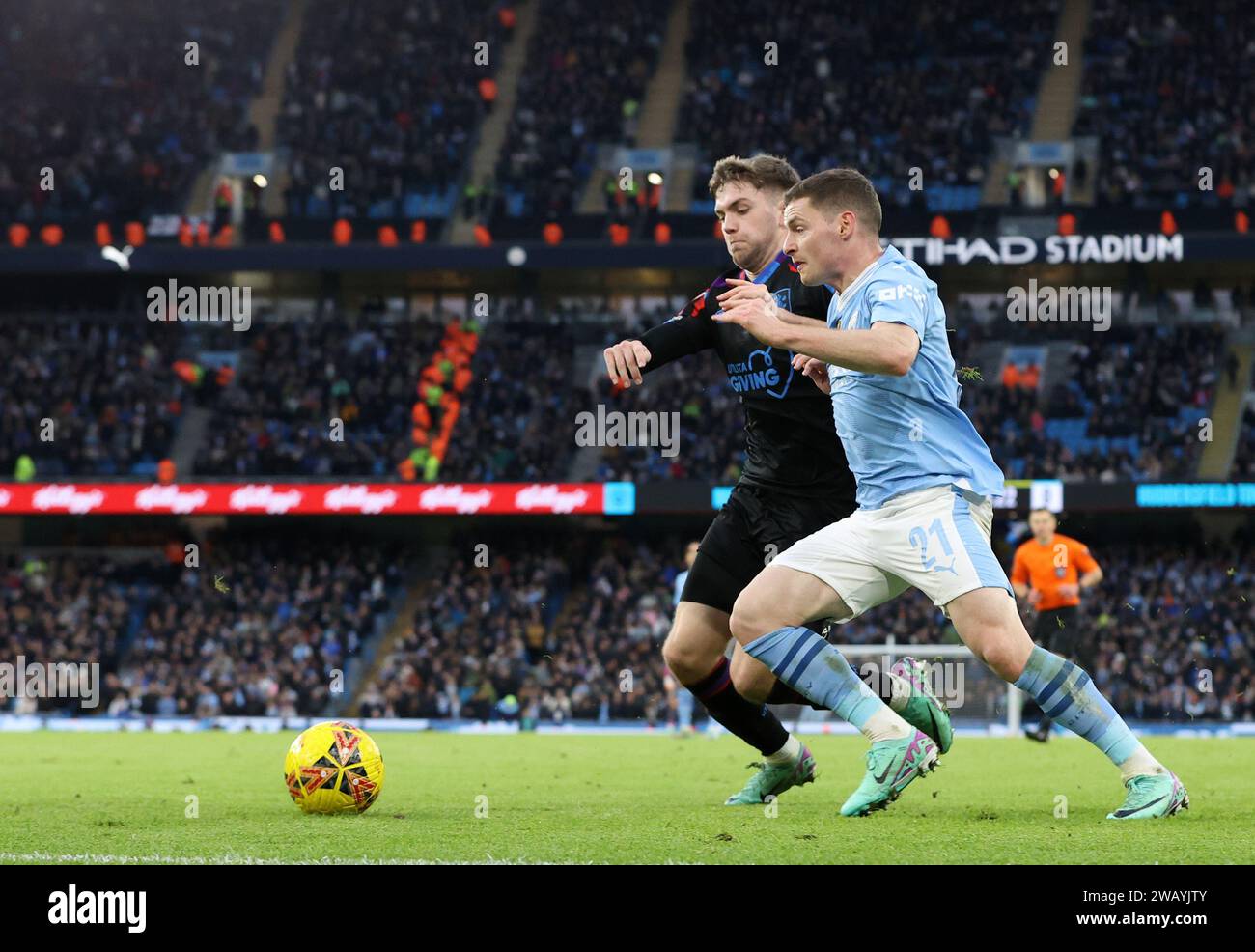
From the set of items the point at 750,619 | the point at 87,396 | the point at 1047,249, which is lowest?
the point at 750,619

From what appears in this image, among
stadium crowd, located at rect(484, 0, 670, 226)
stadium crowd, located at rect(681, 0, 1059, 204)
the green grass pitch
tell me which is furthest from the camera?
stadium crowd, located at rect(484, 0, 670, 226)

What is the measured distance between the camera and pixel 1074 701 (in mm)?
6598

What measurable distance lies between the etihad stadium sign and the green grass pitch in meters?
16.7

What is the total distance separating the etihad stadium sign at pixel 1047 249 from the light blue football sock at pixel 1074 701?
77.6ft

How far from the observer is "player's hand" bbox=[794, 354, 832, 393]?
696cm

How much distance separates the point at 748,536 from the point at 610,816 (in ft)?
4.75

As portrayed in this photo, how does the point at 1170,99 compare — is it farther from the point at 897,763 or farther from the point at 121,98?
the point at 897,763

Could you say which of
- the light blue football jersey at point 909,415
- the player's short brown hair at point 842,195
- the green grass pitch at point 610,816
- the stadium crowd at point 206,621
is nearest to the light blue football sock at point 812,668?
the green grass pitch at point 610,816

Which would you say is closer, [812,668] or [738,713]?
[812,668]

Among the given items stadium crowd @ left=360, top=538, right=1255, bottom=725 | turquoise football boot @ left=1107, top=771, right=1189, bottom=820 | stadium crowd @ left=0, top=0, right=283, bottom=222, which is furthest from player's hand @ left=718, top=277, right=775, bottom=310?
stadium crowd @ left=0, top=0, right=283, bottom=222

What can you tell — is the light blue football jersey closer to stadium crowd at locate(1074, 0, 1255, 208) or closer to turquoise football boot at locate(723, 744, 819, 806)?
turquoise football boot at locate(723, 744, 819, 806)

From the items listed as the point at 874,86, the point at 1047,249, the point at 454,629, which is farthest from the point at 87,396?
the point at 1047,249

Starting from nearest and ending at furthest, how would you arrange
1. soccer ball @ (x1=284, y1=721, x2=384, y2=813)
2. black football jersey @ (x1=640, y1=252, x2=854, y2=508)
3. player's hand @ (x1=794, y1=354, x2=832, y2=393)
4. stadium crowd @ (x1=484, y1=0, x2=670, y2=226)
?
1. player's hand @ (x1=794, y1=354, x2=832, y2=393)
2. soccer ball @ (x1=284, y1=721, x2=384, y2=813)
3. black football jersey @ (x1=640, y1=252, x2=854, y2=508)
4. stadium crowd @ (x1=484, y1=0, x2=670, y2=226)
